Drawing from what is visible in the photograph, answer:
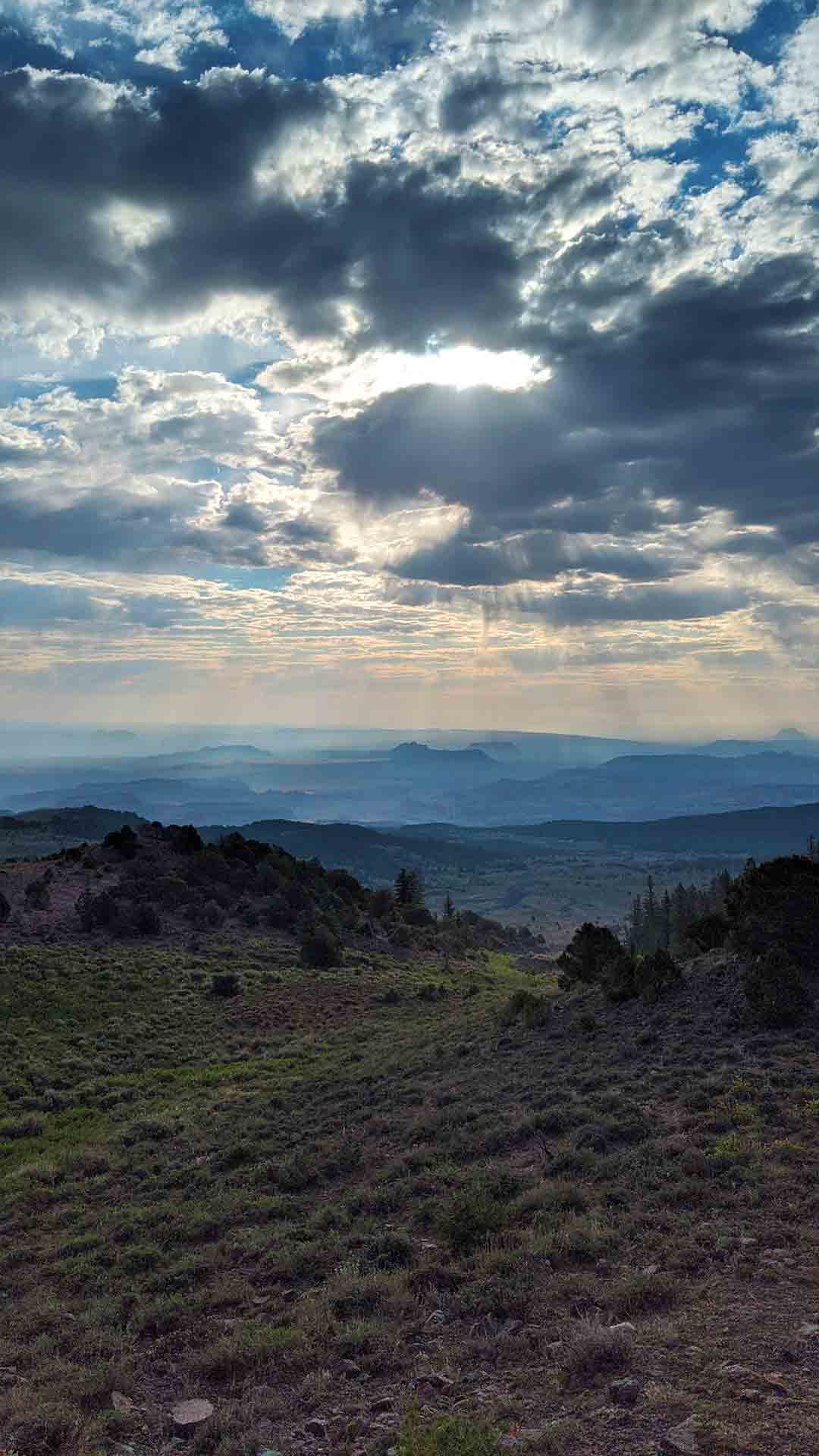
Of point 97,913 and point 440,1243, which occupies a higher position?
point 440,1243

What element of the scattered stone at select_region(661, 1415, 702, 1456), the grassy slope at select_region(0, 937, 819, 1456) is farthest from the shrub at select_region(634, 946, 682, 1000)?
the scattered stone at select_region(661, 1415, 702, 1456)

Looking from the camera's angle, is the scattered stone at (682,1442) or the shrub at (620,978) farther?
the shrub at (620,978)

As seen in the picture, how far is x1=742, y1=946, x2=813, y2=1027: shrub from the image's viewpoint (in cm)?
1792

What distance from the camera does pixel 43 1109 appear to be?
2200cm

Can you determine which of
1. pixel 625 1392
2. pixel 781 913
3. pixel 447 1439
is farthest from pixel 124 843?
pixel 625 1392

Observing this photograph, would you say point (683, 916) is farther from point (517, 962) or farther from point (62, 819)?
point (62, 819)

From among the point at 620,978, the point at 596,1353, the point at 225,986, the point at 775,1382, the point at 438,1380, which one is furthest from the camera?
the point at 225,986

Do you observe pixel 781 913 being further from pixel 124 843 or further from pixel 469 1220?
pixel 124 843

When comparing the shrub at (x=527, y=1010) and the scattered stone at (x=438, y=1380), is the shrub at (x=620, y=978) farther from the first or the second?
the scattered stone at (x=438, y=1380)

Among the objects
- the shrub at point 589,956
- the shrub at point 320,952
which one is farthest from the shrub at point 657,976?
the shrub at point 320,952

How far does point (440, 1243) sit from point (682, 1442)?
5.23m

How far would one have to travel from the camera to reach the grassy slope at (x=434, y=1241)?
7.20 metres

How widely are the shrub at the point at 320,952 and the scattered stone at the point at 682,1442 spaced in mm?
38731

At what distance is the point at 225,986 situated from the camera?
36.0 m
